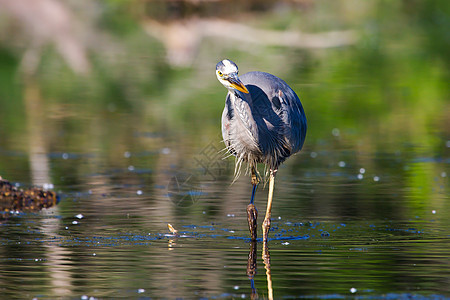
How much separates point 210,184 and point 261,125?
2.99 m

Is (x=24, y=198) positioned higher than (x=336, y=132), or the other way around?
(x=336, y=132)

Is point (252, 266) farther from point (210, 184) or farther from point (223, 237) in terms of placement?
point (210, 184)

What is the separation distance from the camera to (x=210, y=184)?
39.0ft

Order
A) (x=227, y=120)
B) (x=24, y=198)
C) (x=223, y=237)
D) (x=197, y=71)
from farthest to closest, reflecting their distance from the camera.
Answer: (x=197, y=71) < (x=24, y=198) < (x=227, y=120) < (x=223, y=237)

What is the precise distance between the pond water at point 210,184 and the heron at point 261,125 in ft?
2.18

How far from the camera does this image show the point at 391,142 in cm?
1462

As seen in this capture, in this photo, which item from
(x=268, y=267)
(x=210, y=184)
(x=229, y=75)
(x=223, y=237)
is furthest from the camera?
(x=210, y=184)

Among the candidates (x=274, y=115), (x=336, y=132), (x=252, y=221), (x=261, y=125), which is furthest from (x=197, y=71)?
(x=252, y=221)

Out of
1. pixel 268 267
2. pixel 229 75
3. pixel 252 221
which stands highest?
pixel 229 75

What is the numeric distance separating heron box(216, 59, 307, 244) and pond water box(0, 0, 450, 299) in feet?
2.18

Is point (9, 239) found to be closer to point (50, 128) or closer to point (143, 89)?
point (50, 128)

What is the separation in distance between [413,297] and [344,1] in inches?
1564

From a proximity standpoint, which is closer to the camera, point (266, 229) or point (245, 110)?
point (245, 110)

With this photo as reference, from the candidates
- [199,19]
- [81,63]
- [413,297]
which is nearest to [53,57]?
[81,63]
